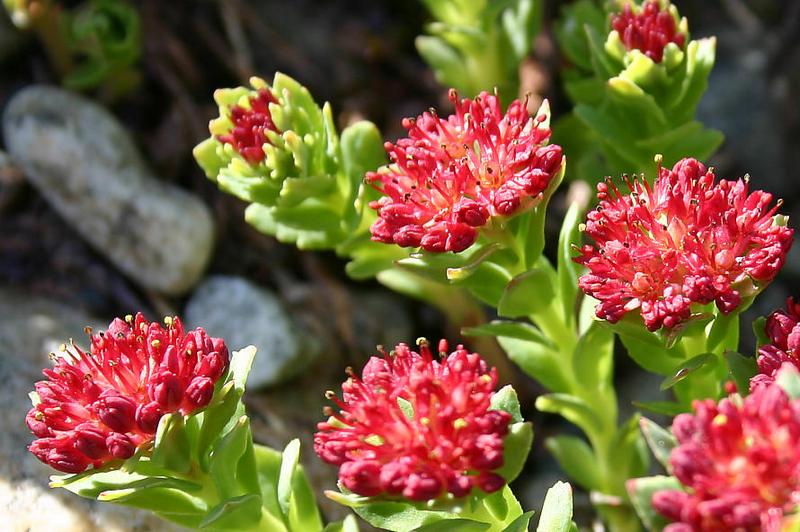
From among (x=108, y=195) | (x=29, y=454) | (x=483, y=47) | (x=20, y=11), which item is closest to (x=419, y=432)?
(x=29, y=454)

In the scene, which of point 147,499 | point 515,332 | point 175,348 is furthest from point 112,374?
point 515,332

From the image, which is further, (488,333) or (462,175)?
(488,333)

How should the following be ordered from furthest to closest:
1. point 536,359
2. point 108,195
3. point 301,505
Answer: point 108,195 < point 536,359 < point 301,505

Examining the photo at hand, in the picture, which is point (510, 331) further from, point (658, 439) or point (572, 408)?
point (658, 439)

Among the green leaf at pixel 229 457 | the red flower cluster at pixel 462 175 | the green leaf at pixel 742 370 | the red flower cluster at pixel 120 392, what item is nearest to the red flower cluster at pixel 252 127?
the red flower cluster at pixel 462 175

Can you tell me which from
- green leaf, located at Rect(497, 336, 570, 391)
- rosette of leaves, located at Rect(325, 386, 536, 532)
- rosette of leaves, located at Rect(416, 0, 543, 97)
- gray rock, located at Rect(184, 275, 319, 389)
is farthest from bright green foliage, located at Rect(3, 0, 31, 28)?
rosette of leaves, located at Rect(325, 386, 536, 532)

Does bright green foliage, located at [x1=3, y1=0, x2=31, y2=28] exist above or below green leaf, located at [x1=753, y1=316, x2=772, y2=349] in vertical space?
above

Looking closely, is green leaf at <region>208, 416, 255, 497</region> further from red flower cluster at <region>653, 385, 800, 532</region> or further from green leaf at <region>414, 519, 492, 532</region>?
red flower cluster at <region>653, 385, 800, 532</region>
